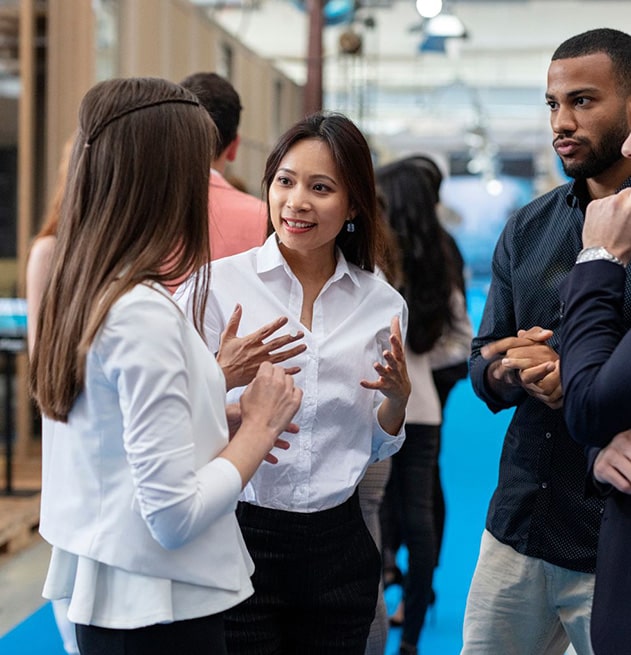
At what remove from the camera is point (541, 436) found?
88.8 inches

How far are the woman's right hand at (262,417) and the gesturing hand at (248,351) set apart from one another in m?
0.19

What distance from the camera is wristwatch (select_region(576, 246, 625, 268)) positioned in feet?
5.52

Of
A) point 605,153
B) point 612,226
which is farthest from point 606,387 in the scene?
point 605,153

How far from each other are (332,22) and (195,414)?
29.8 ft

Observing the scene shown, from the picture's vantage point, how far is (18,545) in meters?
5.28

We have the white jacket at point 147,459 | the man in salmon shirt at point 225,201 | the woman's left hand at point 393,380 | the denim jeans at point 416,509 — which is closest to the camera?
the white jacket at point 147,459

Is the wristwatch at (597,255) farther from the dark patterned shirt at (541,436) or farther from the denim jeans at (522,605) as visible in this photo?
the denim jeans at (522,605)

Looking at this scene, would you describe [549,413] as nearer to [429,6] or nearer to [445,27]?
[429,6]

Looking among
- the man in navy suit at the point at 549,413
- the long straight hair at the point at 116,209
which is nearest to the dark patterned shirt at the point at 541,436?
the man in navy suit at the point at 549,413

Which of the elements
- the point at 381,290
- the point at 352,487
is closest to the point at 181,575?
the point at 352,487

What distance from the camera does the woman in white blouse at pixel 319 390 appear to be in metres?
2.18

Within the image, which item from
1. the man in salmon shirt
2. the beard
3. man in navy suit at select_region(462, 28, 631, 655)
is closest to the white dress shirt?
man in navy suit at select_region(462, 28, 631, 655)

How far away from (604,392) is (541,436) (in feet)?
2.30

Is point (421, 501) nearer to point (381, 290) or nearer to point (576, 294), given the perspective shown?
point (381, 290)
